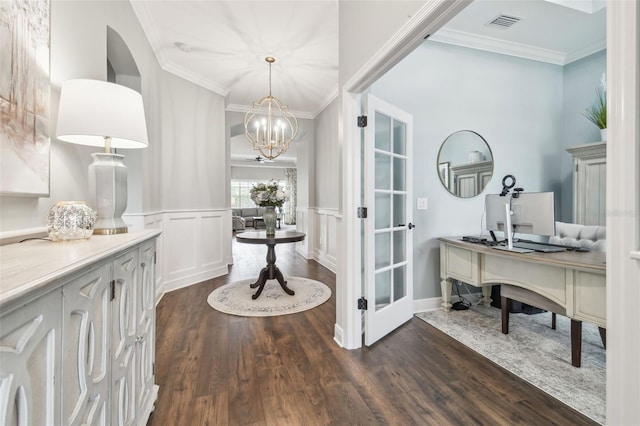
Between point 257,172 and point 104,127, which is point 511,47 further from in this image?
point 257,172

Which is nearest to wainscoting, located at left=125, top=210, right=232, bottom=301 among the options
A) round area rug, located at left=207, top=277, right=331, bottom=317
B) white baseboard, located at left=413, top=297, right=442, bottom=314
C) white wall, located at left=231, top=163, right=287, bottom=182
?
round area rug, located at left=207, top=277, right=331, bottom=317

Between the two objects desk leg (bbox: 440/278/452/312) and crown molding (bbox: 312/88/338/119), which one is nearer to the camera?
desk leg (bbox: 440/278/452/312)

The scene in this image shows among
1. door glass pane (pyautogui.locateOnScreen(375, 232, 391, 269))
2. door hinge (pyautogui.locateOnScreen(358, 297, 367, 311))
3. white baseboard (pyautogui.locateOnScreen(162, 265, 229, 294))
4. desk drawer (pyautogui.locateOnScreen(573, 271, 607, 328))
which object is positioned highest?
door glass pane (pyautogui.locateOnScreen(375, 232, 391, 269))

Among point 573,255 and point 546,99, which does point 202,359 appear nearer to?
point 573,255

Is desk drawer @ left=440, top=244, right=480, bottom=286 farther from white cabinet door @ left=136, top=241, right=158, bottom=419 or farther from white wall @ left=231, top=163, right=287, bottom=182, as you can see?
white wall @ left=231, top=163, right=287, bottom=182

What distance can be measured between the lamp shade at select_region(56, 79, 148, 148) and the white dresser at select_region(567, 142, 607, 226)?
3.84 metres

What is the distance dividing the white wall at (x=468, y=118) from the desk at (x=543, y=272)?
0.28 meters

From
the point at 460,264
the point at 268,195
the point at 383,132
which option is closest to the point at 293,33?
the point at 383,132

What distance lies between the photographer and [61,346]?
642mm

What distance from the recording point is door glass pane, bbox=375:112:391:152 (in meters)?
2.35

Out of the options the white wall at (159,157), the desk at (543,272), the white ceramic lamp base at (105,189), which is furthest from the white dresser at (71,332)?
the desk at (543,272)

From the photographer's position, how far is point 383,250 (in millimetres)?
2406

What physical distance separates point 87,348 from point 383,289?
80.0 inches

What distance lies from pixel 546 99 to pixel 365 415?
3.88 metres
